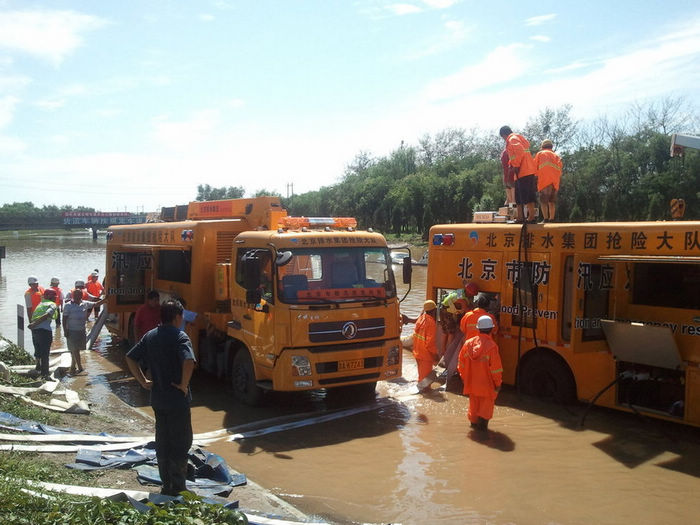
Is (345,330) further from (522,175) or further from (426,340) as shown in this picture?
(522,175)

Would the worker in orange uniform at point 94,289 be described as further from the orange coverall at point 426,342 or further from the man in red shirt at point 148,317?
the orange coverall at point 426,342

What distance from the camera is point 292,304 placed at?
315 inches

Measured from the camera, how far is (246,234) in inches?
363

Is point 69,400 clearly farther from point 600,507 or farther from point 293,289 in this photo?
point 600,507

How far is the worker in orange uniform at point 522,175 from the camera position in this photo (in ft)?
31.4

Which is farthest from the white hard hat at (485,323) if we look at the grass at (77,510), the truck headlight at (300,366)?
the grass at (77,510)

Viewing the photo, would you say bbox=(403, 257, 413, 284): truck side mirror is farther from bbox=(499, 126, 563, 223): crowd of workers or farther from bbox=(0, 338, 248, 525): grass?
bbox=(0, 338, 248, 525): grass

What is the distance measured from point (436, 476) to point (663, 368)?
3396mm

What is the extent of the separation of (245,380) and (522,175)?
5.27 meters

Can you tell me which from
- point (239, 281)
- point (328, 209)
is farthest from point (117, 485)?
point (328, 209)

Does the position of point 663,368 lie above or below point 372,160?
below

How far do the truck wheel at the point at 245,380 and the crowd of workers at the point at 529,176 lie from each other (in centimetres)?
469

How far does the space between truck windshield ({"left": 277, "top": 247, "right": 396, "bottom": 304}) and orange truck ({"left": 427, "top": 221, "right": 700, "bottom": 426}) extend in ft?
6.47

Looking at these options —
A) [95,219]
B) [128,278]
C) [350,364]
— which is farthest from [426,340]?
[95,219]
